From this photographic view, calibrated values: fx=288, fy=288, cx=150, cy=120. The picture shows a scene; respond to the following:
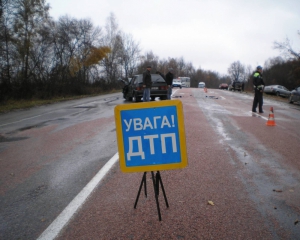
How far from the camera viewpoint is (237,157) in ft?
19.2

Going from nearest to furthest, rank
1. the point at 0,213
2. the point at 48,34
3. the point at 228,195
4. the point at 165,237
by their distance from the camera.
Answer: the point at 165,237 < the point at 0,213 < the point at 228,195 < the point at 48,34

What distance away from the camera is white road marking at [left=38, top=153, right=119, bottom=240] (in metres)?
3.04

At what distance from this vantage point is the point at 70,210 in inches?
140

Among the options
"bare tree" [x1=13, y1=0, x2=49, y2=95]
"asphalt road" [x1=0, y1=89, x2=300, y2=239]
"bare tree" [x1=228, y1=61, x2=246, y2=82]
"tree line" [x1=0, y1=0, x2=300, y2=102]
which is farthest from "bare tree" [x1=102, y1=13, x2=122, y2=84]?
"bare tree" [x1=228, y1=61, x2=246, y2=82]

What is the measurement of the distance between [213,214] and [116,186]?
1.56 metres

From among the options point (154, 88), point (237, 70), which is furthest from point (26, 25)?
point (237, 70)

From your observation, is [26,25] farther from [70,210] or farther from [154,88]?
[70,210]

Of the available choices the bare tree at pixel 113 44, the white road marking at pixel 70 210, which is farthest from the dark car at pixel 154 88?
the bare tree at pixel 113 44

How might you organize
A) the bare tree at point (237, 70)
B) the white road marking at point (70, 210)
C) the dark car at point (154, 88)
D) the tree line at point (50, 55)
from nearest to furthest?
the white road marking at point (70, 210)
the dark car at point (154, 88)
the tree line at point (50, 55)
the bare tree at point (237, 70)

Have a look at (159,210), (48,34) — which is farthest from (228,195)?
(48,34)

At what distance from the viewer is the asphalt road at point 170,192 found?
3104 mm

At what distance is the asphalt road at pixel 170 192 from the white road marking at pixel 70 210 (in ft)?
0.22

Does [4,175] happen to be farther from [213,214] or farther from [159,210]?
[213,214]

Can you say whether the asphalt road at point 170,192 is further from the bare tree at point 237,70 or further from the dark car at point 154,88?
the bare tree at point 237,70
